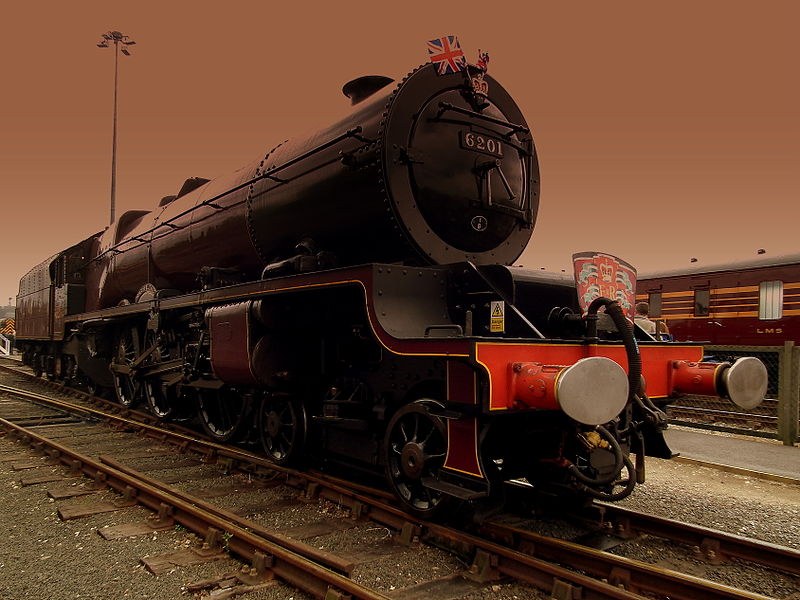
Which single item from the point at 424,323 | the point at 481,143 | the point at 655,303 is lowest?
the point at 424,323

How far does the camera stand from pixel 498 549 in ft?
11.7

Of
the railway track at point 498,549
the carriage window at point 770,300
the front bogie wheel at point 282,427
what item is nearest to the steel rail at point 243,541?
the railway track at point 498,549

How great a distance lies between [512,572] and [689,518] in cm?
210

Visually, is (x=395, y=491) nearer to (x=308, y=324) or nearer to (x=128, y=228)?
(x=308, y=324)

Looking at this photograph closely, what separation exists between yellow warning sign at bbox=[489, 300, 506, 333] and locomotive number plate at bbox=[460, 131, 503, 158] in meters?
1.43

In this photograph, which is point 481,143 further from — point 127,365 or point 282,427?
point 127,365

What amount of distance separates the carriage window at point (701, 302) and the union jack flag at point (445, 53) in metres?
11.2

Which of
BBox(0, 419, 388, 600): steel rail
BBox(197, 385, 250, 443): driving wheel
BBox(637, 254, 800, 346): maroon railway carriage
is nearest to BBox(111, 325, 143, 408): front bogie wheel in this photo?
BBox(197, 385, 250, 443): driving wheel

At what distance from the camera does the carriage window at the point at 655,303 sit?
1454 cm

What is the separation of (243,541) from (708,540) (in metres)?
3.00

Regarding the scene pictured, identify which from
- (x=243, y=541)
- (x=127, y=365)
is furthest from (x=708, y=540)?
(x=127, y=365)

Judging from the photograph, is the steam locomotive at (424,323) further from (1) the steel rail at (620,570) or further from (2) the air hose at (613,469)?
(1) the steel rail at (620,570)

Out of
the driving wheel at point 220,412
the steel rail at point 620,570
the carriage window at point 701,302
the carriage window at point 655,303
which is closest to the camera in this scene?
the steel rail at point 620,570

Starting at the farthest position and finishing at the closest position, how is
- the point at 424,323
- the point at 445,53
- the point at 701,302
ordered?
the point at 701,302 < the point at 445,53 < the point at 424,323
